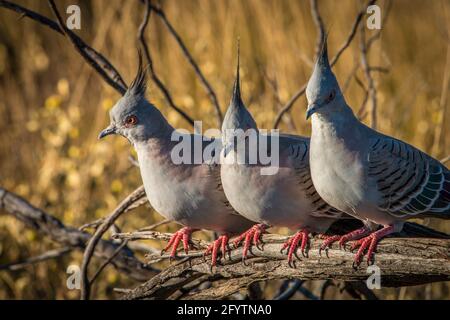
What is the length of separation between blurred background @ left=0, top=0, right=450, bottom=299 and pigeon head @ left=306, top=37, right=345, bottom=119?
1.94m

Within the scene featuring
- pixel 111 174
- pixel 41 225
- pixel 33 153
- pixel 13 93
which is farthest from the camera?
pixel 13 93

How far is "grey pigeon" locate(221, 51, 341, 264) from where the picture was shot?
3861mm

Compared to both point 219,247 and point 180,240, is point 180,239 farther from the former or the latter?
point 219,247

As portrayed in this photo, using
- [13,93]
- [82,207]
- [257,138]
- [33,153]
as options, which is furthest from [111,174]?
[257,138]

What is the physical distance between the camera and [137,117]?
425 cm

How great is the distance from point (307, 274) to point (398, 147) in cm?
80

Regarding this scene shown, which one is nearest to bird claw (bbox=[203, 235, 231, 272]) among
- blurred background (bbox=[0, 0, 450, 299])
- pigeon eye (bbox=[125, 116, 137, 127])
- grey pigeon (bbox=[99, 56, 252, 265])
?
grey pigeon (bbox=[99, 56, 252, 265])

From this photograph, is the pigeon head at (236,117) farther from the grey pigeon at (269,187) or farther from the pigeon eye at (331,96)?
the pigeon eye at (331,96)

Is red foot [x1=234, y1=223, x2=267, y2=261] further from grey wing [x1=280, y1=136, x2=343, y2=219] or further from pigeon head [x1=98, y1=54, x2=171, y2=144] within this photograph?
pigeon head [x1=98, y1=54, x2=171, y2=144]

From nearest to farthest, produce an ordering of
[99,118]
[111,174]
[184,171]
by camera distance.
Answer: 1. [184,171]
2. [111,174]
3. [99,118]

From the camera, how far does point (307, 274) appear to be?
398cm

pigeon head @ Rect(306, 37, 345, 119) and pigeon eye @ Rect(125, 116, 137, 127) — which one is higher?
pigeon head @ Rect(306, 37, 345, 119)

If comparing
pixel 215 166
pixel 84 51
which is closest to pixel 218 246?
pixel 215 166

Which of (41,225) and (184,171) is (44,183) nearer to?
(41,225)
